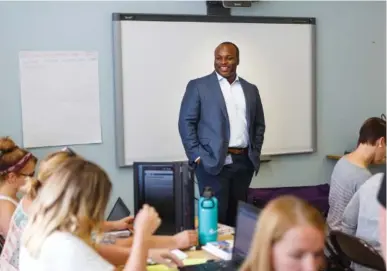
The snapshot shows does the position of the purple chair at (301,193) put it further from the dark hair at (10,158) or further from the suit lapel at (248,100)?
the dark hair at (10,158)

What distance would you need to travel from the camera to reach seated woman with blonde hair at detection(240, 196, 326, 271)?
1412 millimetres

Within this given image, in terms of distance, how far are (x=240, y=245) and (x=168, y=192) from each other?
54 centimetres

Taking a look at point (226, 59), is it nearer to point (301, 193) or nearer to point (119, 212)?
point (119, 212)

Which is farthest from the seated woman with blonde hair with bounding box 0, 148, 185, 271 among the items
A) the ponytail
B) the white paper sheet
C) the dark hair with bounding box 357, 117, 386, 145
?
the white paper sheet

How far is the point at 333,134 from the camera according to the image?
16.4ft

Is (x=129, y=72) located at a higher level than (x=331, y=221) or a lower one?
higher

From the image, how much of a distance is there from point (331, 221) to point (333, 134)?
216 cm

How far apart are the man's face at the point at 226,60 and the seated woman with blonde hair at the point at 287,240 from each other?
7.41 feet

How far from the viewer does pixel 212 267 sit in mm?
2092

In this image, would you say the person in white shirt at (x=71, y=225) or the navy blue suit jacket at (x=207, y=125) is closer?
the person in white shirt at (x=71, y=225)

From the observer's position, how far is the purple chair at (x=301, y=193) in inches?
174

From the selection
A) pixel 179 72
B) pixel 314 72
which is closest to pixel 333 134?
pixel 314 72

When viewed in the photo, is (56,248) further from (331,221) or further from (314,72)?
(314,72)

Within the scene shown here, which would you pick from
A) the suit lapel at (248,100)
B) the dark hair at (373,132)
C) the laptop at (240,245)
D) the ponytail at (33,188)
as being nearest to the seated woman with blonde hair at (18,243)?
the ponytail at (33,188)
